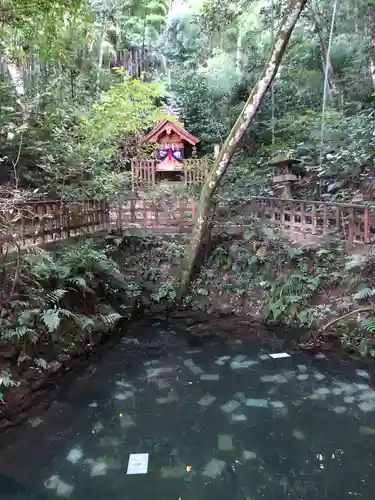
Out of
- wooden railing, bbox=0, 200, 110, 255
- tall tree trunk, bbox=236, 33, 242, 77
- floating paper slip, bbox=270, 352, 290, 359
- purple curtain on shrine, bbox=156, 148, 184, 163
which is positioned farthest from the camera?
tall tree trunk, bbox=236, 33, 242, 77

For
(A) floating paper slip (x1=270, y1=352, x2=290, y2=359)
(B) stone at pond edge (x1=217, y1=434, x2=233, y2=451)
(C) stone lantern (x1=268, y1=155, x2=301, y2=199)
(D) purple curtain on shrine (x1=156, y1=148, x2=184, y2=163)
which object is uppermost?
(D) purple curtain on shrine (x1=156, y1=148, x2=184, y2=163)

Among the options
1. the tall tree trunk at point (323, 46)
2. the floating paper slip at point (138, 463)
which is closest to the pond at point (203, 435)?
the floating paper slip at point (138, 463)

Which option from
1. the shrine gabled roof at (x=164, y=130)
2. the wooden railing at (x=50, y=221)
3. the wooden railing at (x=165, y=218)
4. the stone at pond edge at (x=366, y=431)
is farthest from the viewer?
the shrine gabled roof at (x=164, y=130)

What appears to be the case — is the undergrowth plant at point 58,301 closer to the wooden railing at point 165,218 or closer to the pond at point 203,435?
the wooden railing at point 165,218

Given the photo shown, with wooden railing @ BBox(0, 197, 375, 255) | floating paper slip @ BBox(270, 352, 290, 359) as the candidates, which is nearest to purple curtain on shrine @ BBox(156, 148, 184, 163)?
wooden railing @ BBox(0, 197, 375, 255)

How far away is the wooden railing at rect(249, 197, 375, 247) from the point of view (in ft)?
22.3

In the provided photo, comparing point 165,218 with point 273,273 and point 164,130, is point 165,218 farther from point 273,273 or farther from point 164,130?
point 164,130

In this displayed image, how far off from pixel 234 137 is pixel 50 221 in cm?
394

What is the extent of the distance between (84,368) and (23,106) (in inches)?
269

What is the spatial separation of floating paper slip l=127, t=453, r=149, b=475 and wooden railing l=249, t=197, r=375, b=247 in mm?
4949

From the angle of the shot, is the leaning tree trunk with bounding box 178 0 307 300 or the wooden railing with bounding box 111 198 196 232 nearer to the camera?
the leaning tree trunk with bounding box 178 0 307 300

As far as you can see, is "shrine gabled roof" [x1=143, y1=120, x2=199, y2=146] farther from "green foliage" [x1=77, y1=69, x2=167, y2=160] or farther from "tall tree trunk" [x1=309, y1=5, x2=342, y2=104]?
"tall tree trunk" [x1=309, y1=5, x2=342, y2=104]

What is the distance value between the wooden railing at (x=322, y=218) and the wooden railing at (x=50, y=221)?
3.71 m

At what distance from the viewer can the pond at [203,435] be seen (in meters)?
3.69
